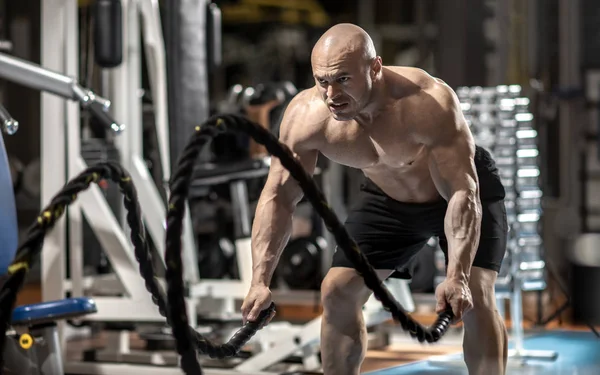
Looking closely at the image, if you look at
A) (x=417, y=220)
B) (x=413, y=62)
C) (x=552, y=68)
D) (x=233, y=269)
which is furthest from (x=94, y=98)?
(x=413, y=62)

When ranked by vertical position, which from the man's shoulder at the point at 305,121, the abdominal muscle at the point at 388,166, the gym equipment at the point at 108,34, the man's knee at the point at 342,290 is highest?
the gym equipment at the point at 108,34

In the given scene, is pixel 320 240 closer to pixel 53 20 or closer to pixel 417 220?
pixel 53 20

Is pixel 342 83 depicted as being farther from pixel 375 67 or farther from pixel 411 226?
pixel 411 226

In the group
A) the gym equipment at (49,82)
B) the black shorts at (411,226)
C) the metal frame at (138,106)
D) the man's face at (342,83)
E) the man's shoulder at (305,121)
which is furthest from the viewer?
the metal frame at (138,106)

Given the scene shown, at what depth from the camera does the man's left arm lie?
8.52 ft

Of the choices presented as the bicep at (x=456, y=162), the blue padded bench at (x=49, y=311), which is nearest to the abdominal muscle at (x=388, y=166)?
the bicep at (x=456, y=162)

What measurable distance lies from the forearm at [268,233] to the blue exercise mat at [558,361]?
6.15 feet

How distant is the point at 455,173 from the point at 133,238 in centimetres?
90

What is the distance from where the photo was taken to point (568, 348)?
16.9 ft

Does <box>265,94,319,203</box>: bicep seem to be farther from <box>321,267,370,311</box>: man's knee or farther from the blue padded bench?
the blue padded bench

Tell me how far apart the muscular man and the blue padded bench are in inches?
37.7

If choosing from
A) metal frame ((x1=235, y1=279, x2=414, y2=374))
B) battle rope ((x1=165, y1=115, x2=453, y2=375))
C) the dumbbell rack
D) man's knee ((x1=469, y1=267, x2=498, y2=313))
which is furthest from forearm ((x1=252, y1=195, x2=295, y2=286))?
the dumbbell rack

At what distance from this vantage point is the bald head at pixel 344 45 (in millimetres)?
2502

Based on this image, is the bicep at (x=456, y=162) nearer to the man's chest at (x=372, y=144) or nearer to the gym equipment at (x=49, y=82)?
the man's chest at (x=372, y=144)
